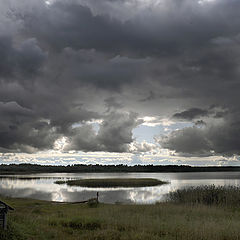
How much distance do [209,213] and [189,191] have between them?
13235 millimetres

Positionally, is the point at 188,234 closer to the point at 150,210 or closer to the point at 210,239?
the point at 210,239

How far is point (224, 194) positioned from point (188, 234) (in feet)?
70.6

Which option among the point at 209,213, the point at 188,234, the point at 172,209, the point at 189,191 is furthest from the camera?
the point at 189,191

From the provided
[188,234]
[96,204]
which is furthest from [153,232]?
[96,204]

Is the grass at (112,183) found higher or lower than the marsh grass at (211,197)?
lower

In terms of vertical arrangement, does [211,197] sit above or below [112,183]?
above

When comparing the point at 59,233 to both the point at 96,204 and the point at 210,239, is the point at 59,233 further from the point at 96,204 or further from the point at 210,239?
the point at 96,204

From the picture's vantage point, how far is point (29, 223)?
18.8 metres

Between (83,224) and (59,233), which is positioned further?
(83,224)

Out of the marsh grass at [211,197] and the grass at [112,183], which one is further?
the grass at [112,183]

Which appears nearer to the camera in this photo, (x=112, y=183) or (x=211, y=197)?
(x=211, y=197)

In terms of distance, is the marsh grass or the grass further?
the grass

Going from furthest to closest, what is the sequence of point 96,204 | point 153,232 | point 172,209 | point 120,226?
point 96,204 < point 172,209 < point 120,226 < point 153,232

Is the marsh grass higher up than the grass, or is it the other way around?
the marsh grass
